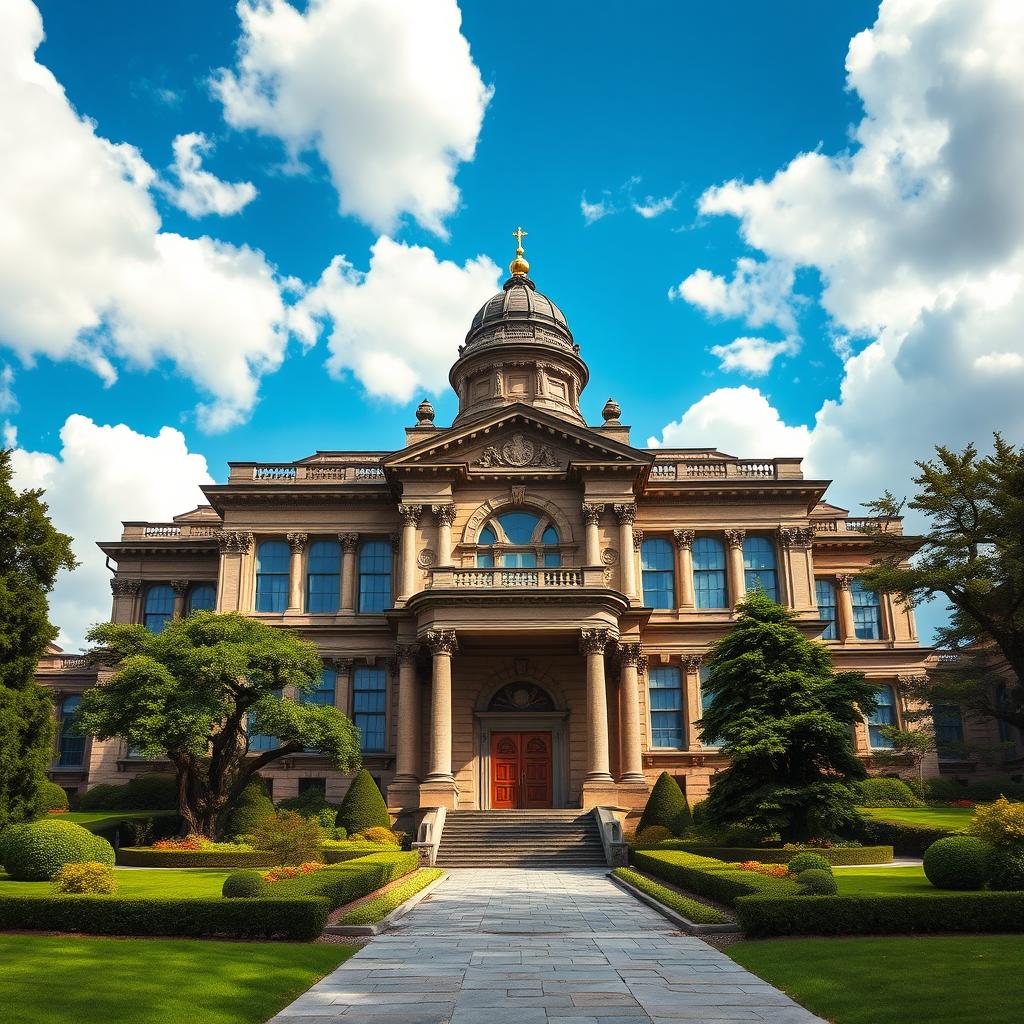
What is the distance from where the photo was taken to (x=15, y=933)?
49.4 ft

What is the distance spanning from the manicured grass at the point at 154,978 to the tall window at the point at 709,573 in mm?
29655

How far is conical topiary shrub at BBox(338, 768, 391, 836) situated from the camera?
3186cm

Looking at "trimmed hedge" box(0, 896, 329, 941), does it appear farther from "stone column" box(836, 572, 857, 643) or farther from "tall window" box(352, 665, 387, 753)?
"stone column" box(836, 572, 857, 643)

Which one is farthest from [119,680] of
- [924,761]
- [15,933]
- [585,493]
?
[924,761]

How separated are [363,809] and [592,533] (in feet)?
46.1

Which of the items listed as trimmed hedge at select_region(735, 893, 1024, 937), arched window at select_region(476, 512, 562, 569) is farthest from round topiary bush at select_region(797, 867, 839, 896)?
arched window at select_region(476, 512, 562, 569)

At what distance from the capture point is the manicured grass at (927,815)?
30.4 metres

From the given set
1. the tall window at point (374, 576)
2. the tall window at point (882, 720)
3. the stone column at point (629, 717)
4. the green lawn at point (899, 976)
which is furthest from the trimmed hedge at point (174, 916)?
the tall window at point (882, 720)

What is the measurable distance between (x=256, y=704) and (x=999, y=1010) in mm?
24839

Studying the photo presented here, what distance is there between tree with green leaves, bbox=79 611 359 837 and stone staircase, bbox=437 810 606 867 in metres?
4.24

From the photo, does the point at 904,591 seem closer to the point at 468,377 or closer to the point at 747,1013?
the point at 468,377

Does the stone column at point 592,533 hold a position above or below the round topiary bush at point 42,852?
above

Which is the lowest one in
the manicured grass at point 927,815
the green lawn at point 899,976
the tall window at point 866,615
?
the green lawn at point 899,976

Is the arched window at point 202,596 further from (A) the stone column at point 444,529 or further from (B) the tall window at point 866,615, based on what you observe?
(B) the tall window at point 866,615
